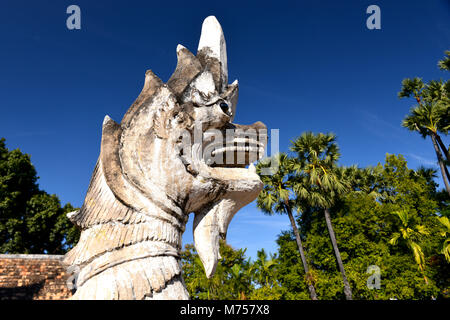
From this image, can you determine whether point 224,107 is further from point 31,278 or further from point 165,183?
point 31,278

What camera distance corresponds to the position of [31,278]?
31.2ft

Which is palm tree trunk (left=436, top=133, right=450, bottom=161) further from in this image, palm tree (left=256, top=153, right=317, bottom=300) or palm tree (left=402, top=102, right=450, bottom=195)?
palm tree (left=256, top=153, right=317, bottom=300)

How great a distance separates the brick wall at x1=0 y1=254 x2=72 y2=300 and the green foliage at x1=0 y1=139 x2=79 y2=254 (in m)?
9.30

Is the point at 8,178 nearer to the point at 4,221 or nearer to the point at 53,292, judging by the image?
the point at 4,221

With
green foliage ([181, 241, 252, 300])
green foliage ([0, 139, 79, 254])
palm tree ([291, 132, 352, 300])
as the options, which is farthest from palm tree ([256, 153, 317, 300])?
green foliage ([0, 139, 79, 254])

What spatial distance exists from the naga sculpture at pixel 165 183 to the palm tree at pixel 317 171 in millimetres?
19537

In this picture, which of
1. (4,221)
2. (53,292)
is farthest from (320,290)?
(4,221)

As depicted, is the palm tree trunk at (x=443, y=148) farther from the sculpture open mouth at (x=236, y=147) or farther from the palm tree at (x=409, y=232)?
the sculpture open mouth at (x=236, y=147)

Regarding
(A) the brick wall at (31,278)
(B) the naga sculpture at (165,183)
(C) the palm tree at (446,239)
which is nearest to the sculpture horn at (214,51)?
(B) the naga sculpture at (165,183)

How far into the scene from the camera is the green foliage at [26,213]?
59.9 feet

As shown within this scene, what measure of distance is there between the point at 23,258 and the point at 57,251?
11021 millimetres

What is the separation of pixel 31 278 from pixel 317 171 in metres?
17.5

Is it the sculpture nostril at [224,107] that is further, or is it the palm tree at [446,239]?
the palm tree at [446,239]

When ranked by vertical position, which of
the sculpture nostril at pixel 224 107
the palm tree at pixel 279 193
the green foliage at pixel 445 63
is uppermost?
the green foliage at pixel 445 63
